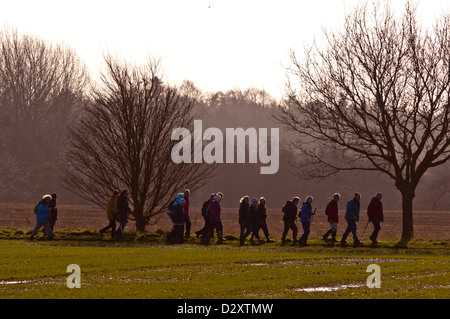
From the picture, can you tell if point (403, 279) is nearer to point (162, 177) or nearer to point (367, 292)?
point (367, 292)

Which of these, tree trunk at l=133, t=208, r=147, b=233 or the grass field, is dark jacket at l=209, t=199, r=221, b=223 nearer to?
the grass field

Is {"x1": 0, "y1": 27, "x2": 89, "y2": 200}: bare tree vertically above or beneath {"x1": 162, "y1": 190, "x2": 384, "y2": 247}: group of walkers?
above

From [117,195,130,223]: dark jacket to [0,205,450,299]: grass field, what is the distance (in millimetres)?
1021

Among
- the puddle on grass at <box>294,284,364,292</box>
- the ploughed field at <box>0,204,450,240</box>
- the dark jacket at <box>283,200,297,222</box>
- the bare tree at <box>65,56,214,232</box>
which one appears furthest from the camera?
the ploughed field at <box>0,204,450,240</box>

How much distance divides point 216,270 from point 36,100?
285 ft

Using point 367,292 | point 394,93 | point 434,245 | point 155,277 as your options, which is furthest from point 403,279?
point 394,93

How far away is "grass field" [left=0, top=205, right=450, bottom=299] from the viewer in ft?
45.8

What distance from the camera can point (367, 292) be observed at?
551 inches

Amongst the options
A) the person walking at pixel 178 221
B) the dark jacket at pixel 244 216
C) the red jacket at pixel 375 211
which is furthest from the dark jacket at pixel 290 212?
the person walking at pixel 178 221

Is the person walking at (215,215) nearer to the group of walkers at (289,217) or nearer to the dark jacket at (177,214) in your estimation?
the group of walkers at (289,217)

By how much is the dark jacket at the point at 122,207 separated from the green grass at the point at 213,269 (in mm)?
1069

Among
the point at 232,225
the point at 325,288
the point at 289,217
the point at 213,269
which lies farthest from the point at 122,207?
the point at 232,225

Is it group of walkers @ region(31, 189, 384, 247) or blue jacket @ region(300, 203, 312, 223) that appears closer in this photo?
group of walkers @ region(31, 189, 384, 247)

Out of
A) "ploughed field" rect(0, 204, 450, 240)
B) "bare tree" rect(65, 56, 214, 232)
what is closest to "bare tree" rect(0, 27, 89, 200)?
"ploughed field" rect(0, 204, 450, 240)
